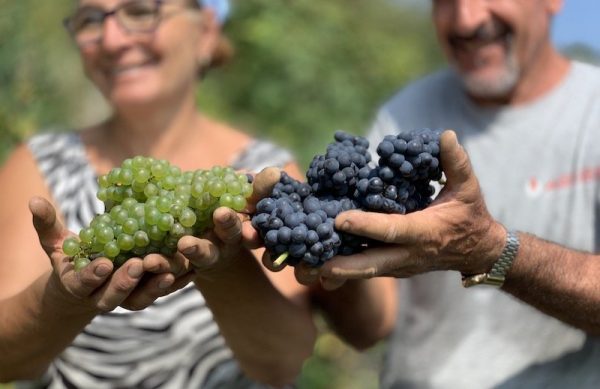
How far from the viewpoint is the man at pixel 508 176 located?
2.67 m

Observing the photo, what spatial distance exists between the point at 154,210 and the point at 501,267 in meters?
0.83

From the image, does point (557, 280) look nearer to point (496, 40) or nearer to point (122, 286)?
point (496, 40)

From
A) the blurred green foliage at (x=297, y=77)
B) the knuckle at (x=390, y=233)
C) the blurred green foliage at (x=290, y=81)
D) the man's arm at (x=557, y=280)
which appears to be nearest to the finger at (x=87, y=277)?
the knuckle at (x=390, y=233)

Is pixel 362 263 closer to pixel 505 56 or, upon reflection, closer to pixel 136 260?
pixel 136 260

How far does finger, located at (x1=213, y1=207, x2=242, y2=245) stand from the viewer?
75.4 inches

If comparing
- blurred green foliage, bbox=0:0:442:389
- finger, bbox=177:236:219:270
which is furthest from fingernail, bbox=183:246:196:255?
blurred green foliage, bbox=0:0:442:389

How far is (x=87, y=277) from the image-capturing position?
6.44 ft

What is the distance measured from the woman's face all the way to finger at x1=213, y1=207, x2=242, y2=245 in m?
0.99

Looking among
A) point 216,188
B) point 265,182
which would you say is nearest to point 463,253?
point 265,182

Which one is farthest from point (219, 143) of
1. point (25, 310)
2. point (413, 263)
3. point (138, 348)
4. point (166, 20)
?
point (413, 263)

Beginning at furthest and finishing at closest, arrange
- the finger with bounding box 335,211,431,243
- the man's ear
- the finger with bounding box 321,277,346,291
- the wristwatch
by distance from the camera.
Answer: the man's ear
the wristwatch
the finger with bounding box 321,277,346,291
the finger with bounding box 335,211,431,243

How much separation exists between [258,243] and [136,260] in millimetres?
270

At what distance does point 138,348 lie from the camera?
268 cm

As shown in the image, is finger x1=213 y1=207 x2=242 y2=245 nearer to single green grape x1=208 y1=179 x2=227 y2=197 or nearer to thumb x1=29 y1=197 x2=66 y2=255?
single green grape x1=208 y1=179 x2=227 y2=197
